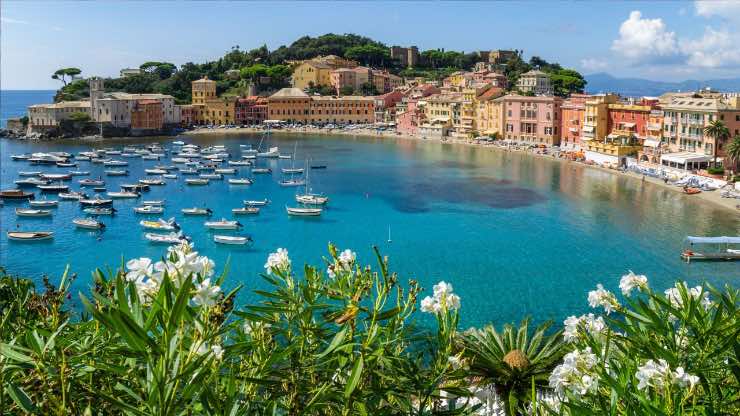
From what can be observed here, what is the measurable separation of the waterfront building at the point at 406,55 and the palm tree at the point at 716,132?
6974 cm

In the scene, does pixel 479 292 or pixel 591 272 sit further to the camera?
pixel 591 272

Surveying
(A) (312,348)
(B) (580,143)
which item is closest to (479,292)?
(A) (312,348)

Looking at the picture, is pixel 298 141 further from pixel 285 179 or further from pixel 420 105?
pixel 285 179

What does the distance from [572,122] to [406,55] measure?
5699 cm

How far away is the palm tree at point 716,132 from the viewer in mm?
37250

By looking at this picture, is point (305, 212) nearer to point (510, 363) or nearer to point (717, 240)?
point (717, 240)

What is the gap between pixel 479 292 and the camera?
1945cm

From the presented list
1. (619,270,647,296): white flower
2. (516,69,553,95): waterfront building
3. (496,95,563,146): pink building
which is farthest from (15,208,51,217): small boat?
(516,69,553,95): waterfront building

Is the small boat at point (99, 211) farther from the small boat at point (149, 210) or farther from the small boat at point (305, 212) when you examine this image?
the small boat at point (305, 212)

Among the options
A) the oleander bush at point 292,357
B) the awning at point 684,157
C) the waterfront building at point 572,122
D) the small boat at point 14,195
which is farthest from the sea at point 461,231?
the oleander bush at point 292,357

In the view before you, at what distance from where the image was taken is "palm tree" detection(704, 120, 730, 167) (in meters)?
37.2

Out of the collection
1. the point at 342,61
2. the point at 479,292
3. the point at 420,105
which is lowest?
the point at 479,292

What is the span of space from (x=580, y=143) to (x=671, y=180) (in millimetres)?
13487

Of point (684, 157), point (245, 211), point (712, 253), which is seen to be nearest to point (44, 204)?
point (245, 211)
